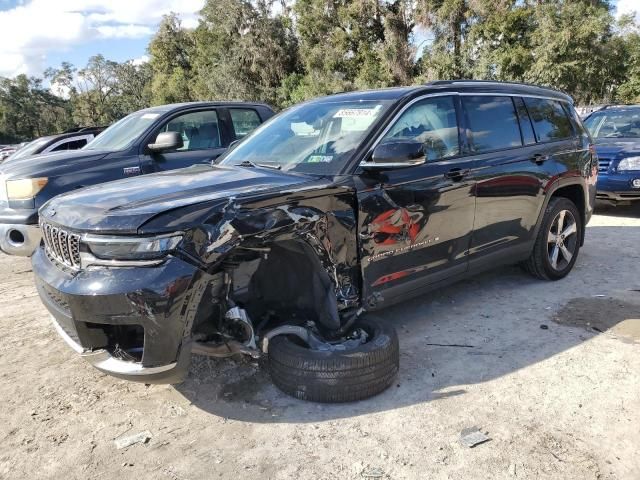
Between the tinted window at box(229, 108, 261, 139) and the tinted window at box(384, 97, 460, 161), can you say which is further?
the tinted window at box(229, 108, 261, 139)

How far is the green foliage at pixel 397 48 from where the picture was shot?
22641 millimetres

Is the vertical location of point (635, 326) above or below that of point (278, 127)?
below

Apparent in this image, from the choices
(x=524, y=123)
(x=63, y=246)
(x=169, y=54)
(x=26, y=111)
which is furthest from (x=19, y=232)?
(x=26, y=111)

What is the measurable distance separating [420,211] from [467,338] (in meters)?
1.07

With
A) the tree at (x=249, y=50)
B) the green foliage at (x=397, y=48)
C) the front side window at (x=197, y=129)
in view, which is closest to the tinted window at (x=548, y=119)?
the front side window at (x=197, y=129)

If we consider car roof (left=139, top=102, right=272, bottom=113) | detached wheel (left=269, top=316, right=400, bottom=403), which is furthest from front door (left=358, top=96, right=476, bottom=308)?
car roof (left=139, top=102, right=272, bottom=113)

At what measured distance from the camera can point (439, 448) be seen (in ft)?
8.77

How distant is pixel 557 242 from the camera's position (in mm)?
5121

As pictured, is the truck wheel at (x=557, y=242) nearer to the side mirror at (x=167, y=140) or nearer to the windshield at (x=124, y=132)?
the side mirror at (x=167, y=140)

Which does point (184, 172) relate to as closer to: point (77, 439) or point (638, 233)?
point (77, 439)

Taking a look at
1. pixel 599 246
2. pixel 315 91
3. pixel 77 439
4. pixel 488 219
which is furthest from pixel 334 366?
pixel 315 91

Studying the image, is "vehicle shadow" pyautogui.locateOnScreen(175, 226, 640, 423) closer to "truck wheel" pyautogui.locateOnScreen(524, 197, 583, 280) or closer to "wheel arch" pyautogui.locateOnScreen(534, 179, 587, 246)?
"truck wheel" pyautogui.locateOnScreen(524, 197, 583, 280)

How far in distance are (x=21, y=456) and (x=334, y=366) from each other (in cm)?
170

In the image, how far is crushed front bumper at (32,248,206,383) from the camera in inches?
98.7
